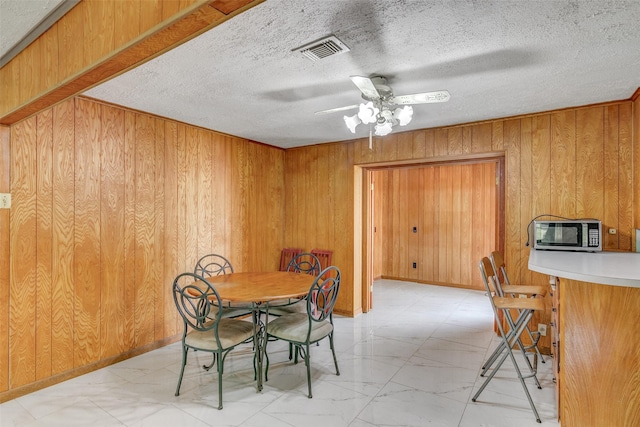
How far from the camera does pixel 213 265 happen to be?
160 inches

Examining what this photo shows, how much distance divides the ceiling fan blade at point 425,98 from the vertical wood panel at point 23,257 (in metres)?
2.72

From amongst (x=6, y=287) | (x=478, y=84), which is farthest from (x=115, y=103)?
(x=478, y=84)

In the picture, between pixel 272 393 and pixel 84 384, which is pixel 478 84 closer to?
pixel 272 393

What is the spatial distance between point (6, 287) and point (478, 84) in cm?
379

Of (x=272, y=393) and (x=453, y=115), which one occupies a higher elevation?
(x=453, y=115)

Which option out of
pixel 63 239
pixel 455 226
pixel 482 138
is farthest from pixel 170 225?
pixel 455 226

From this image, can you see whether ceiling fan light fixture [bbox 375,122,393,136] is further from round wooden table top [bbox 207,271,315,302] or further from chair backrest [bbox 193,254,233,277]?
chair backrest [bbox 193,254,233,277]

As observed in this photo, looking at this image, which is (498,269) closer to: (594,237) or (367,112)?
(594,237)

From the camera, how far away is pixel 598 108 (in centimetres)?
309

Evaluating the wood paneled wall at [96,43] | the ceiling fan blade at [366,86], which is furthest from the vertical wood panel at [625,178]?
the wood paneled wall at [96,43]

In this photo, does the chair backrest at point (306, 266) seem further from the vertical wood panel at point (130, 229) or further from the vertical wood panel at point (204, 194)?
the vertical wood panel at point (130, 229)

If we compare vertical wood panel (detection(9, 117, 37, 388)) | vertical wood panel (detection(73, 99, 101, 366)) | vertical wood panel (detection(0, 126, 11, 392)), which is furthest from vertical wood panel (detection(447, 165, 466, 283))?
vertical wood panel (detection(0, 126, 11, 392))

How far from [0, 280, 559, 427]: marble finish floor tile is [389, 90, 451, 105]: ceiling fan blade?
2.10 m

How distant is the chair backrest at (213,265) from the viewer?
150 inches
